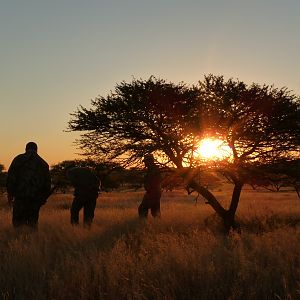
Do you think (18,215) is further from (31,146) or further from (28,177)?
(31,146)

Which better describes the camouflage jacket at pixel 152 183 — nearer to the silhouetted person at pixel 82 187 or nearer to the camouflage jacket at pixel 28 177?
the silhouetted person at pixel 82 187

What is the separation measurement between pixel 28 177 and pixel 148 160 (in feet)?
10.9

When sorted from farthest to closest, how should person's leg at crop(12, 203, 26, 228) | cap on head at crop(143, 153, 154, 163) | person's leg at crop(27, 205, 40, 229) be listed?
1. cap on head at crop(143, 153, 154, 163)
2. person's leg at crop(27, 205, 40, 229)
3. person's leg at crop(12, 203, 26, 228)

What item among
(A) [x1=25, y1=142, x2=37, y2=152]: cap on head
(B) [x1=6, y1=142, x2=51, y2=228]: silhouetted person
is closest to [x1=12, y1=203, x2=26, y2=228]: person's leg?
(B) [x1=6, y1=142, x2=51, y2=228]: silhouetted person

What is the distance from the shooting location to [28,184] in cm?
1051

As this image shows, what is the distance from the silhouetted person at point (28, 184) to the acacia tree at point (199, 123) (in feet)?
7.75

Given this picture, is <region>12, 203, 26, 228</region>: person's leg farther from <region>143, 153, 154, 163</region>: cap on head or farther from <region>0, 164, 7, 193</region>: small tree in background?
<region>0, 164, 7, 193</region>: small tree in background

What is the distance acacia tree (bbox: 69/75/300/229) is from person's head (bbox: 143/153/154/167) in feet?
0.56

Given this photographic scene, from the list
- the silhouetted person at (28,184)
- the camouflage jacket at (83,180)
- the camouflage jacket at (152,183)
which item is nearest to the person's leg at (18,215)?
the silhouetted person at (28,184)

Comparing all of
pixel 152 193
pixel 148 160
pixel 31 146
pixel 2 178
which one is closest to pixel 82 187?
pixel 148 160

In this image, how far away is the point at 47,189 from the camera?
10703mm

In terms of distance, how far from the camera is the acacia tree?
1205 cm

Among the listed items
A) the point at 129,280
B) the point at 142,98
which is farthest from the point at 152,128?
the point at 129,280

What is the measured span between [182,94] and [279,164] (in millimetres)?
3071
